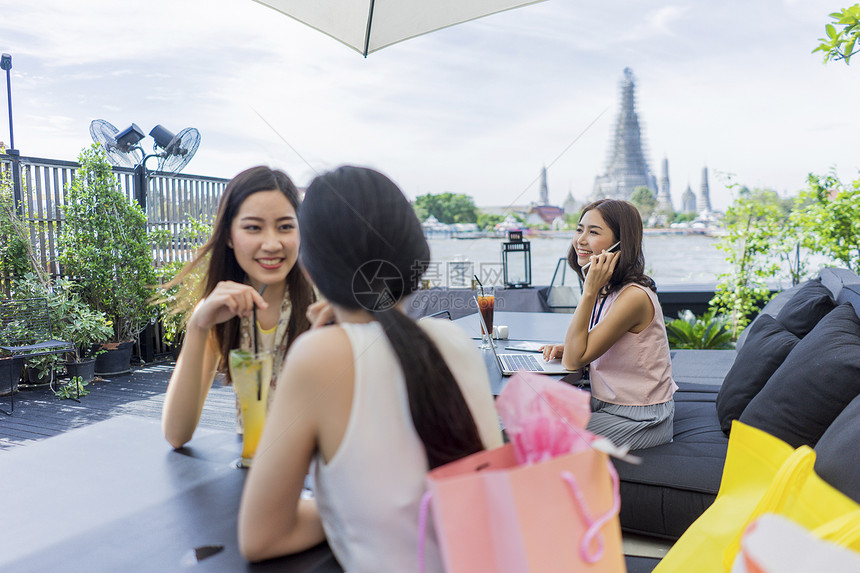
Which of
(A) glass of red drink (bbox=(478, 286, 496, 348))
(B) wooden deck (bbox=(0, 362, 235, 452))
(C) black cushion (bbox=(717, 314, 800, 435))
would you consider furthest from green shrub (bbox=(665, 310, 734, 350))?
(B) wooden deck (bbox=(0, 362, 235, 452))

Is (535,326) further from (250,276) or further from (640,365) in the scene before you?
(250,276)

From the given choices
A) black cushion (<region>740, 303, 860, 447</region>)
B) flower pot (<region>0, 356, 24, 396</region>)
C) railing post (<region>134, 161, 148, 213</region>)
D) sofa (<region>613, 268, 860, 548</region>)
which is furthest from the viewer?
flower pot (<region>0, 356, 24, 396</region>)

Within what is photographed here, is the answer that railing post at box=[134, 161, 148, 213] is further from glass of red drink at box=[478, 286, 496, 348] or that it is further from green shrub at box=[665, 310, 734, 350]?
green shrub at box=[665, 310, 734, 350]

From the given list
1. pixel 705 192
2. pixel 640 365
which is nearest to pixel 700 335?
pixel 640 365

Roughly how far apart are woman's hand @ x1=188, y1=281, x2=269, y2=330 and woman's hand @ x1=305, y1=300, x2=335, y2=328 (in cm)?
5

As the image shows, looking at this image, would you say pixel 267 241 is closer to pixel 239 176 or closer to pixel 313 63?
pixel 239 176

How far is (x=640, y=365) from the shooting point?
1854 mm

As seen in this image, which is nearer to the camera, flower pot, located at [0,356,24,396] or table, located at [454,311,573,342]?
table, located at [454,311,573,342]

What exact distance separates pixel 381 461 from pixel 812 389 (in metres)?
1.49

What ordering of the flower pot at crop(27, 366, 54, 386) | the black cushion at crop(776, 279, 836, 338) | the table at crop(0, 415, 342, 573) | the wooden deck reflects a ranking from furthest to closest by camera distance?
1. the flower pot at crop(27, 366, 54, 386)
2. the wooden deck
3. the black cushion at crop(776, 279, 836, 338)
4. the table at crop(0, 415, 342, 573)

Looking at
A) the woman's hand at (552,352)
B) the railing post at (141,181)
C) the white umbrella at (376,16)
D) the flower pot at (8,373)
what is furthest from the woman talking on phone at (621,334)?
the flower pot at (8,373)

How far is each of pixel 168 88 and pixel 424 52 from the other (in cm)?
29

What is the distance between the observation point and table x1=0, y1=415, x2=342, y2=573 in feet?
1.80

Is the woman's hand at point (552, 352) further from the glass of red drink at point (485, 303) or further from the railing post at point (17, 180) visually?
the railing post at point (17, 180)
